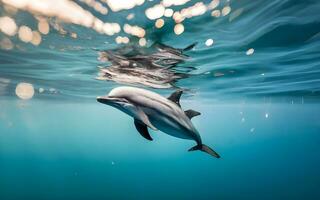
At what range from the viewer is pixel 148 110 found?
5.52 meters

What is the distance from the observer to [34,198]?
42906mm

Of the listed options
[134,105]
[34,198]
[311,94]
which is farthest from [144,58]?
[34,198]

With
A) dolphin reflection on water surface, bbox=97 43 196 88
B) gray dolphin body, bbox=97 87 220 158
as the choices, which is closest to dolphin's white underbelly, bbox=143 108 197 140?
gray dolphin body, bbox=97 87 220 158

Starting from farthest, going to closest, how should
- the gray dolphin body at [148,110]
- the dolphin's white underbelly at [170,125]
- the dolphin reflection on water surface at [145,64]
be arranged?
the dolphin reflection on water surface at [145,64], the dolphin's white underbelly at [170,125], the gray dolphin body at [148,110]

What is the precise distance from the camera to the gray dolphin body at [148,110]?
17.4ft

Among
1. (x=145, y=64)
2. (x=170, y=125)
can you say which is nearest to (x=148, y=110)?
(x=170, y=125)

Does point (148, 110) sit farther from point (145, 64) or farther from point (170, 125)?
point (145, 64)

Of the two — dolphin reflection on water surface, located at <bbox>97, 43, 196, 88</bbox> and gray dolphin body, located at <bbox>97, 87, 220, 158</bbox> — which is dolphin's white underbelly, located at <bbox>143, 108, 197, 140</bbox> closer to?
gray dolphin body, located at <bbox>97, 87, 220, 158</bbox>

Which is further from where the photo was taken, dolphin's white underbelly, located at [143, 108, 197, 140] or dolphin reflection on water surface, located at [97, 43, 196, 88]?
dolphin reflection on water surface, located at [97, 43, 196, 88]

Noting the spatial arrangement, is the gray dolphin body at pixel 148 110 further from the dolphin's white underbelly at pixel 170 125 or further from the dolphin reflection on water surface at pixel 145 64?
the dolphin reflection on water surface at pixel 145 64

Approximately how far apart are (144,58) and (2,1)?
6.09 m

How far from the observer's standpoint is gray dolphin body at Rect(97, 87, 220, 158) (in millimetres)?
5305

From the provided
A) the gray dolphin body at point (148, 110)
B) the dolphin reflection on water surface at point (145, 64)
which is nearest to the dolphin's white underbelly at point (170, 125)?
the gray dolphin body at point (148, 110)

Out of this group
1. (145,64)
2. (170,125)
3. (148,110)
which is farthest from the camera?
(145,64)
